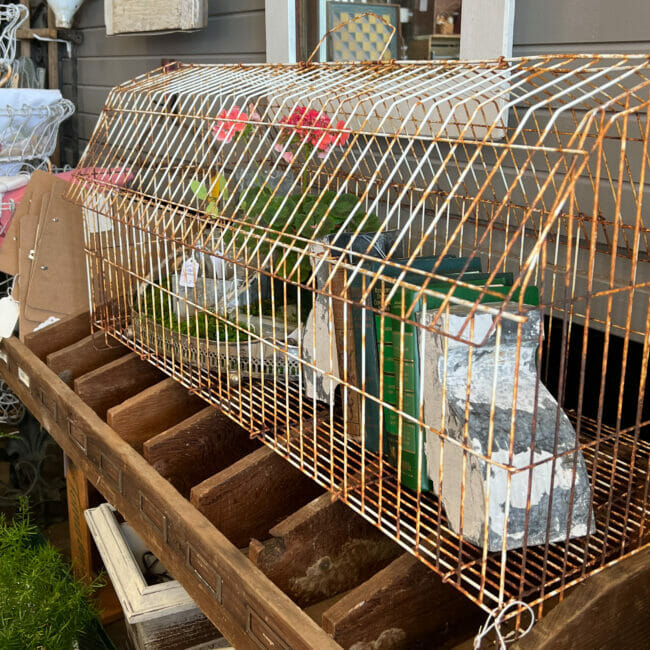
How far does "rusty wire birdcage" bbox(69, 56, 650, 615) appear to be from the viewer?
95 centimetres

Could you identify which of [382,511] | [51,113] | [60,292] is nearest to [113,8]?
[51,113]

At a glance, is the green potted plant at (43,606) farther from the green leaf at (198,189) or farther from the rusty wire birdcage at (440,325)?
the green leaf at (198,189)

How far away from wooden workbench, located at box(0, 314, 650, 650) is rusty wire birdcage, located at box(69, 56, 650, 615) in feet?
0.19

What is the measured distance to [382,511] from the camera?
3.83 ft

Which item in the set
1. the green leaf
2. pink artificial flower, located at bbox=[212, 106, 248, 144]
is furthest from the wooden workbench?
pink artificial flower, located at bbox=[212, 106, 248, 144]

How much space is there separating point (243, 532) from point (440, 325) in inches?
25.0

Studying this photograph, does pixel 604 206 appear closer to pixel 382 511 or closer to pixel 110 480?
pixel 382 511

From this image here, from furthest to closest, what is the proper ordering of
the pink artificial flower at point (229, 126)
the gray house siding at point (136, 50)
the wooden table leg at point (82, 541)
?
the gray house siding at point (136, 50), the wooden table leg at point (82, 541), the pink artificial flower at point (229, 126)

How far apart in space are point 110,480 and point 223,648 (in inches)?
18.3

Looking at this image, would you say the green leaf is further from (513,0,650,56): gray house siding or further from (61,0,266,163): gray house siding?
(61,0,266,163): gray house siding

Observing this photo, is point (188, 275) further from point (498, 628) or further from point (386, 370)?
point (498, 628)

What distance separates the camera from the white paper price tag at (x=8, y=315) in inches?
88.1

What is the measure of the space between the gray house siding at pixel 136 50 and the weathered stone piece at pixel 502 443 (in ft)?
6.47

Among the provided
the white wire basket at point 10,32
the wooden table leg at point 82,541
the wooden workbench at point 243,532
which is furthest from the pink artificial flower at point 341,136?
the white wire basket at point 10,32
